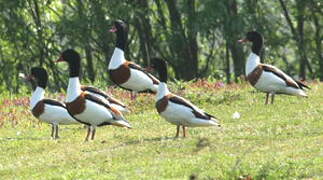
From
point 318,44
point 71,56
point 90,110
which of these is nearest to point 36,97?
point 71,56

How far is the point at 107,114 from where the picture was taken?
17.2 meters

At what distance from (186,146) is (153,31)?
89.6 feet

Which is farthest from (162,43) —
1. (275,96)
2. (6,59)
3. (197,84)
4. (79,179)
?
(79,179)

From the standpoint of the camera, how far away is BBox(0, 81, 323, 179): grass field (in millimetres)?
13305

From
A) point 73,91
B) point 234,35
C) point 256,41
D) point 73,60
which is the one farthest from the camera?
point 234,35

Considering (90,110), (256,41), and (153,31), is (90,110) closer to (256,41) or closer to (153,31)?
(256,41)

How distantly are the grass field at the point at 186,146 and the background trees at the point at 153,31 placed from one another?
12.8 m

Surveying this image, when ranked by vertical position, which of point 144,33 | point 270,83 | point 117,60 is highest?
point 144,33

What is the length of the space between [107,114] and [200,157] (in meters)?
3.41

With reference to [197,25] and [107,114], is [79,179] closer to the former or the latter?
[107,114]

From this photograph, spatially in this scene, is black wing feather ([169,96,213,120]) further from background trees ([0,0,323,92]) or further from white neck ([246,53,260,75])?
background trees ([0,0,323,92])

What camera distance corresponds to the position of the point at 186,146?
1546cm

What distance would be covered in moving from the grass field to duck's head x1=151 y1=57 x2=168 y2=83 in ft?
3.44

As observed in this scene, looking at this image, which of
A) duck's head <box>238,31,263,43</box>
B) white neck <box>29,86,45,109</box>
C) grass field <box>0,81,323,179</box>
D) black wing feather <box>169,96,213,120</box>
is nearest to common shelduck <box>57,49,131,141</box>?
grass field <box>0,81,323,179</box>
